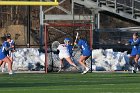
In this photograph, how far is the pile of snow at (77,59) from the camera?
27344 mm

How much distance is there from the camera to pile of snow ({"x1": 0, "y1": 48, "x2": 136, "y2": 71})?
27.3 meters

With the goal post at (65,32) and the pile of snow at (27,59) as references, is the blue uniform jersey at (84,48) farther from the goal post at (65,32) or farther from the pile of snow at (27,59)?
the pile of snow at (27,59)

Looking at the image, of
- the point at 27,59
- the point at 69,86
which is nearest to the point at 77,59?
the point at 27,59

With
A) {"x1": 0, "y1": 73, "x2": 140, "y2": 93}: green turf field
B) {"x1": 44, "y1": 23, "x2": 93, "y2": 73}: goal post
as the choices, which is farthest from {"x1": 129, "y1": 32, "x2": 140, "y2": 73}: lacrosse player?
{"x1": 0, "y1": 73, "x2": 140, "y2": 93}: green turf field

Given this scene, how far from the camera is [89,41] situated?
2856 centimetres

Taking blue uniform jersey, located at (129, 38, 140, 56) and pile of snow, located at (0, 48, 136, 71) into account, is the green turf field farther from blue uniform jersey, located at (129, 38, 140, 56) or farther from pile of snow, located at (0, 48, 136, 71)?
pile of snow, located at (0, 48, 136, 71)

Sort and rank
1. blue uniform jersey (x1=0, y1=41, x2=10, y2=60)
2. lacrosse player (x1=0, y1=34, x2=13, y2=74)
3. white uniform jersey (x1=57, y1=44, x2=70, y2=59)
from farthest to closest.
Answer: white uniform jersey (x1=57, y1=44, x2=70, y2=59), blue uniform jersey (x1=0, y1=41, x2=10, y2=60), lacrosse player (x1=0, y1=34, x2=13, y2=74)

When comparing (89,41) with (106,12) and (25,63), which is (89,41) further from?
(106,12)

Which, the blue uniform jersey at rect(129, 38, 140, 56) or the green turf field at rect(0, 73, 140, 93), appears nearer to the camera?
the green turf field at rect(0, 73, 140, 93)

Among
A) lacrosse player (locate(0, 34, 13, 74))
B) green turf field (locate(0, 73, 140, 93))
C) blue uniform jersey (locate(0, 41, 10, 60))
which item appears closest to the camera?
green turf field (locate(0, 73, 140, 93))

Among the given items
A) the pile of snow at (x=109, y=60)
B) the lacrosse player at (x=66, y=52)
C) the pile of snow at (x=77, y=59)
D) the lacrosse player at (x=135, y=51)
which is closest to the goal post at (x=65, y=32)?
the pile of snow at (x=77, y=59)

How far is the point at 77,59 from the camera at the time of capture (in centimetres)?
2769

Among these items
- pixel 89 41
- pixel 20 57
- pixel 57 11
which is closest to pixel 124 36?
pixel 89 41

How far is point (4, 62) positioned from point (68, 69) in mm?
2619
